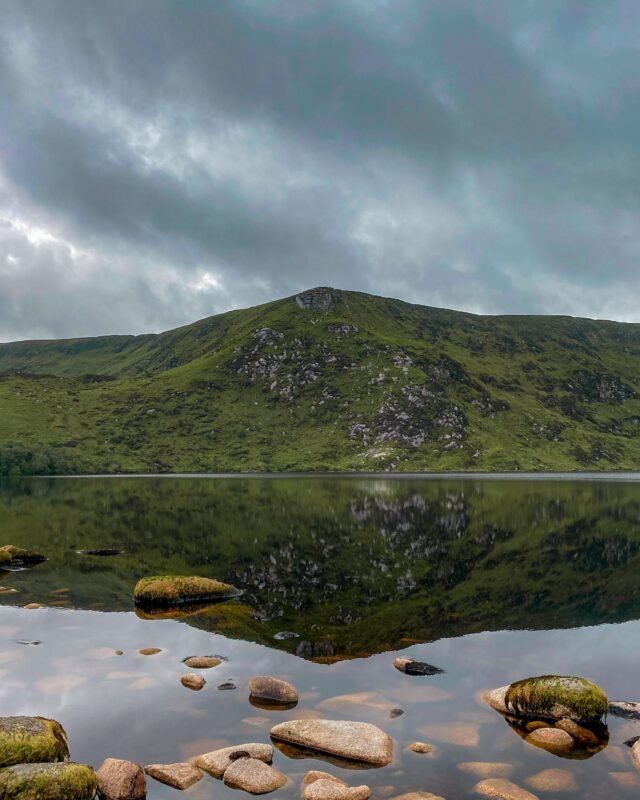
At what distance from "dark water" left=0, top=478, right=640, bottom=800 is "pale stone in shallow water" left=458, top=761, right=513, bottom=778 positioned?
207mm

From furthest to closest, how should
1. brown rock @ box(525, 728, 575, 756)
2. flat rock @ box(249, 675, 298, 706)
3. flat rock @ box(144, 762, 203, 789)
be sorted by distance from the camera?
flat rock @ box(249, 675, 298, 706) < brown rock @ box(525, 728, 575, 756) < flat rock @ box(144, 762, 203, 789)

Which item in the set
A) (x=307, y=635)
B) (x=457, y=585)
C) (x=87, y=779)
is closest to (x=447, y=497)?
(x=457, y=585)

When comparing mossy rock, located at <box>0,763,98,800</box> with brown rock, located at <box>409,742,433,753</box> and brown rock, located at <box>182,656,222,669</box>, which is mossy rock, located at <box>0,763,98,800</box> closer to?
brown rock, located at <box>409,742,433,753</box>

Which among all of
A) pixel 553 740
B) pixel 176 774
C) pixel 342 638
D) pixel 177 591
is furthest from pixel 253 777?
pixel 177 591

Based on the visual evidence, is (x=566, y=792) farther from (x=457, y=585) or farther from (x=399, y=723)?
(x=457, y=585)

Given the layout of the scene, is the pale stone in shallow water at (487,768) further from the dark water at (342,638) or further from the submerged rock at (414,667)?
the submerged rock at (414,667)

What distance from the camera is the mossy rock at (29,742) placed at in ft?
48.4

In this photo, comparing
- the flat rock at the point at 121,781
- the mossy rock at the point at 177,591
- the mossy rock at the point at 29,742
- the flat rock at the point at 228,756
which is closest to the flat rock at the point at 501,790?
the flat rock at the point at 228,756

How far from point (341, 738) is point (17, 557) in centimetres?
4258

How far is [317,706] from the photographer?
20531 mm

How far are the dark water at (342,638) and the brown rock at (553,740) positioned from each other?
0.48 m

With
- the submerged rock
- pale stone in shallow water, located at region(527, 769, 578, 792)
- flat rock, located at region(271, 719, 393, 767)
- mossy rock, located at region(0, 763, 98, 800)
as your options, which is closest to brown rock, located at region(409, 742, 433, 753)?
flat rock, located at region(271, 719, 393, 767)

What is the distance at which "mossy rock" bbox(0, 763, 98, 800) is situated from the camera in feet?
43.4

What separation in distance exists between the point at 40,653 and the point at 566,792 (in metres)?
21.9
